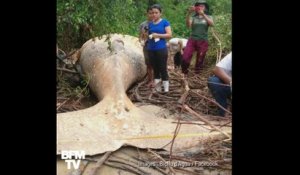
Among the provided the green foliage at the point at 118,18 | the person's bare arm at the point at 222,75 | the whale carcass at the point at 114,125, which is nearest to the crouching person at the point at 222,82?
the person's bare arm at the point at 222,75

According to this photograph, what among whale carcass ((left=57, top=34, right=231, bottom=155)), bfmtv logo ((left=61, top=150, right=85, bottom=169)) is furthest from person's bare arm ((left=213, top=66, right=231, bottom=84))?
bfmtv logo ((left=61, top=150, right=85, bottom=169))

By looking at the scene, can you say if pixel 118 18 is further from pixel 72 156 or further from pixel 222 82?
pixel 72 156

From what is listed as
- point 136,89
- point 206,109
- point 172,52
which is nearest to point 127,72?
point 136,89

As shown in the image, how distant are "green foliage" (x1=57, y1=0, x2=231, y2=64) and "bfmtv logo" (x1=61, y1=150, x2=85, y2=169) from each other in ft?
4.12

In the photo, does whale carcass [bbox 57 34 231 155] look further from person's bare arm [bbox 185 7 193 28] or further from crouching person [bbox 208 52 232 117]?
person's bare arm [bbox 185 7 193 28]

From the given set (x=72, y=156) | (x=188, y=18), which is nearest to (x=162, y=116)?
(x=188, y=18)

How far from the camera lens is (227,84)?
172 inches

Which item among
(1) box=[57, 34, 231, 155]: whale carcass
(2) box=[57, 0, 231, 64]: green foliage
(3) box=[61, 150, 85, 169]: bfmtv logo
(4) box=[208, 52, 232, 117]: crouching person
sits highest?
(2) box=[57, 0, 231, 64]: green foliage

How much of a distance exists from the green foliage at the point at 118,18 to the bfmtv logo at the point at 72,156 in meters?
1.25

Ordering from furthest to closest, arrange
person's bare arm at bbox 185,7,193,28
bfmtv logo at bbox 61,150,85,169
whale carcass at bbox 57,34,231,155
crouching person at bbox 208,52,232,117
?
person's bare arm at bbox 185,7,193,28 → crouching person at bbox 208,52,232,117 → whale carcass at bbox 57,34,231,155 → bfmtv logo at bbox 61,150,85,169

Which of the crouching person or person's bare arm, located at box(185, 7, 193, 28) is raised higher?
person's bare arm, located at box(185, 7, 193, 28)

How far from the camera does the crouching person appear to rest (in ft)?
14.1

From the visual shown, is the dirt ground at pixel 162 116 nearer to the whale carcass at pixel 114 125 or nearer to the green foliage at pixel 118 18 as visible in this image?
the whale carcass at pixel 114 125
